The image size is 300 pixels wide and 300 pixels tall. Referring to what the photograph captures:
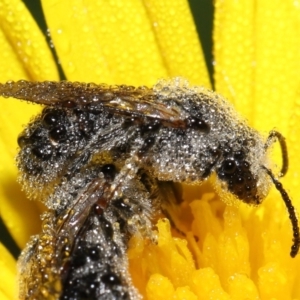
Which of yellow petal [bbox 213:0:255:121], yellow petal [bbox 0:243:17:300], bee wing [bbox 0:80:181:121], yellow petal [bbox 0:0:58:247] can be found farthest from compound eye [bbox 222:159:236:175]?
yellow petal [bbox 213:0:255:121]

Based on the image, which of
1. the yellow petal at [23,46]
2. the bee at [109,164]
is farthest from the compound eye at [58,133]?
the yellow petal at [23,46]

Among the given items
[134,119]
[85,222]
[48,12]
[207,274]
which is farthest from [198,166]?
[48,12]

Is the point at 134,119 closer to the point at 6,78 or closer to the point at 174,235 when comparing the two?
the point at 174,235

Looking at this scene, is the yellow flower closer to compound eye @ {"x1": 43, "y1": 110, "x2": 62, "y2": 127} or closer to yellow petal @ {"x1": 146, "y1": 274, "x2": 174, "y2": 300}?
yellow petal @ {"x1": 146, "y1": 274, "x2": 174, "y2": 300}

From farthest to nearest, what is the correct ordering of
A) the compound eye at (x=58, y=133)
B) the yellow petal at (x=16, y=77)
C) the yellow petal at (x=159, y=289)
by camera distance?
the yellow petal at (x=16, y=77), the yellow petal at (x=159, y=289), the compound eye at (x=58, y=133)

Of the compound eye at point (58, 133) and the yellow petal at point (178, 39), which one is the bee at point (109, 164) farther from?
the yellow petal at point (178, 39)

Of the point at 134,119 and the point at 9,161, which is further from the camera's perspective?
the point at 9,161
